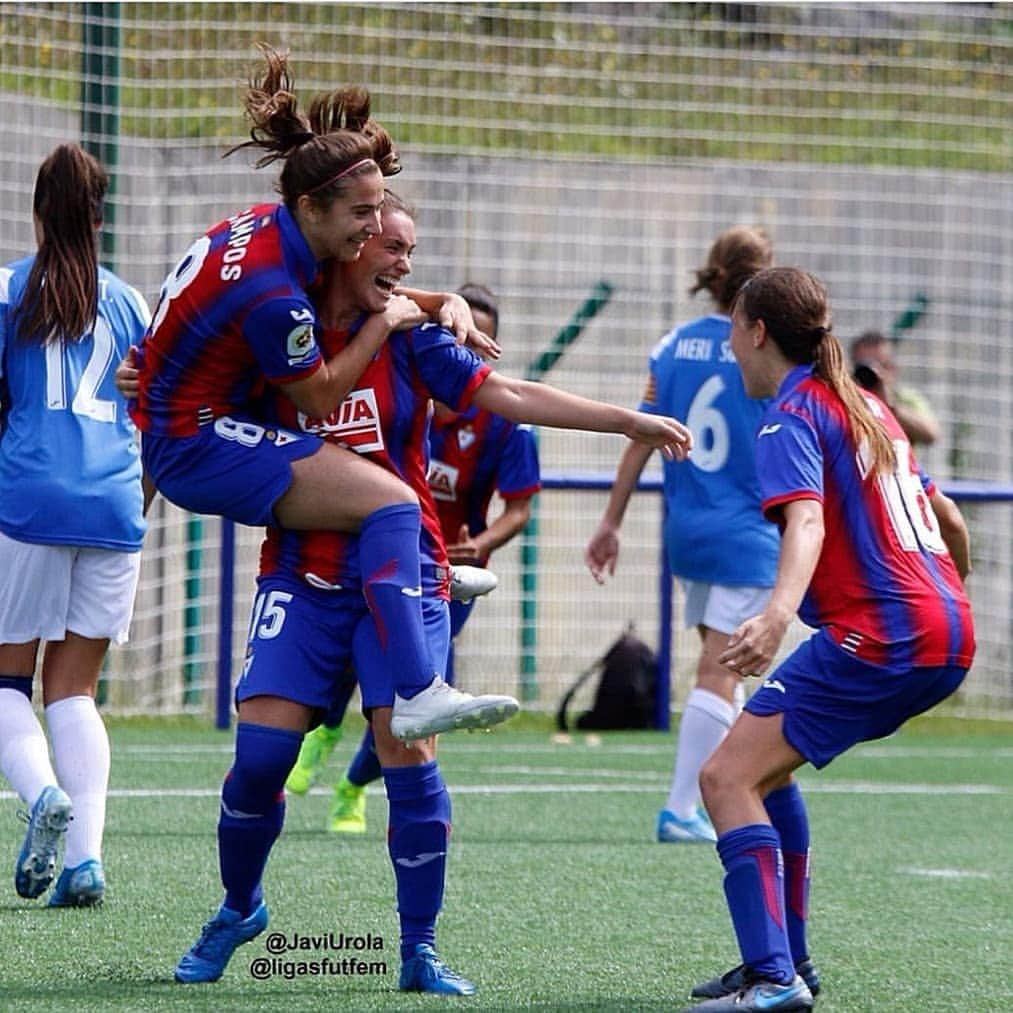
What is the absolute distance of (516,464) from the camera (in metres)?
7.05

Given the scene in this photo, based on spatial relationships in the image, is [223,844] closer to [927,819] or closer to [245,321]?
[245,321]

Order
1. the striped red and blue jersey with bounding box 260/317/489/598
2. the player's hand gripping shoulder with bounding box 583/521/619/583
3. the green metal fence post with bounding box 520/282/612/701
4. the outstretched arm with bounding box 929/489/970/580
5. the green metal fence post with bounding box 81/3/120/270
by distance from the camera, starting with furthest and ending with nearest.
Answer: the green metal fence post with bounding box 520/282/612/701
the green metal fence post with bounding box 81/3/120/270
the player's hand gripping shoulder with bounding box 583/521/619/583
the outstretched arm with bounding box 929/489/970/580
the striped red and blue jersey with bounding box 260/317/489/598

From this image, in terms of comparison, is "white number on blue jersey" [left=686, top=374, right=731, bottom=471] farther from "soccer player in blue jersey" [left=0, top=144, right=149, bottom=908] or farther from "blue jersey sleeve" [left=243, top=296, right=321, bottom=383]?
"blue jersey sleeve" [left=243, top=296, right=321, bottom=383]

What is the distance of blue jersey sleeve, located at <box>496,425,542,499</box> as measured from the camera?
7.04 meters

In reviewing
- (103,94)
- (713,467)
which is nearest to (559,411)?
(713,467)

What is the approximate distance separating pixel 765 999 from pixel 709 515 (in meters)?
3.29

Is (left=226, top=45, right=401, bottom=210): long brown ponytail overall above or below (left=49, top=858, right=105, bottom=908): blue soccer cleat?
above

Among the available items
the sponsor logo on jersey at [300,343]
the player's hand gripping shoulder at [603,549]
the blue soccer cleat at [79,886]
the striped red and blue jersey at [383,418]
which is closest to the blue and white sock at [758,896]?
the striped red and blue jersey at [383,418]

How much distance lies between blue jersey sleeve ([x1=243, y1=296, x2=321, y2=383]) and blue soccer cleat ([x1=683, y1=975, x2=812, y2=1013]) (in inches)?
56.7

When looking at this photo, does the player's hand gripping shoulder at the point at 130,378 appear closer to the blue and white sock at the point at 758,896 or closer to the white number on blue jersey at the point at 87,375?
the white number on blue jersey at the point at 87,375

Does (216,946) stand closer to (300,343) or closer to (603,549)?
(300,343)

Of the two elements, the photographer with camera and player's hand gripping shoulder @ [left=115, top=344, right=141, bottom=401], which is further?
the photographer with camera

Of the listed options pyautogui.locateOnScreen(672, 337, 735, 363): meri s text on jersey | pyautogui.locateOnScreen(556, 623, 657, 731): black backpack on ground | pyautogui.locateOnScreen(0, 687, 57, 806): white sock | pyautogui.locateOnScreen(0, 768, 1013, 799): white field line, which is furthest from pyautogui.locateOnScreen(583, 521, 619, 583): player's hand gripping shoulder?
pyautogui.locateOnScreen(556, 623, 657, 731): black backpack on ground

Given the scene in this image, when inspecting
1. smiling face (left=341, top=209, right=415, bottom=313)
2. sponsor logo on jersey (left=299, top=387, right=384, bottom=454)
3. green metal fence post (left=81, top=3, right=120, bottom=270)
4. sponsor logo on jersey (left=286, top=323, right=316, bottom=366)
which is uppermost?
green metal fence post (left=81, top=3, right=120, bottom=270)
